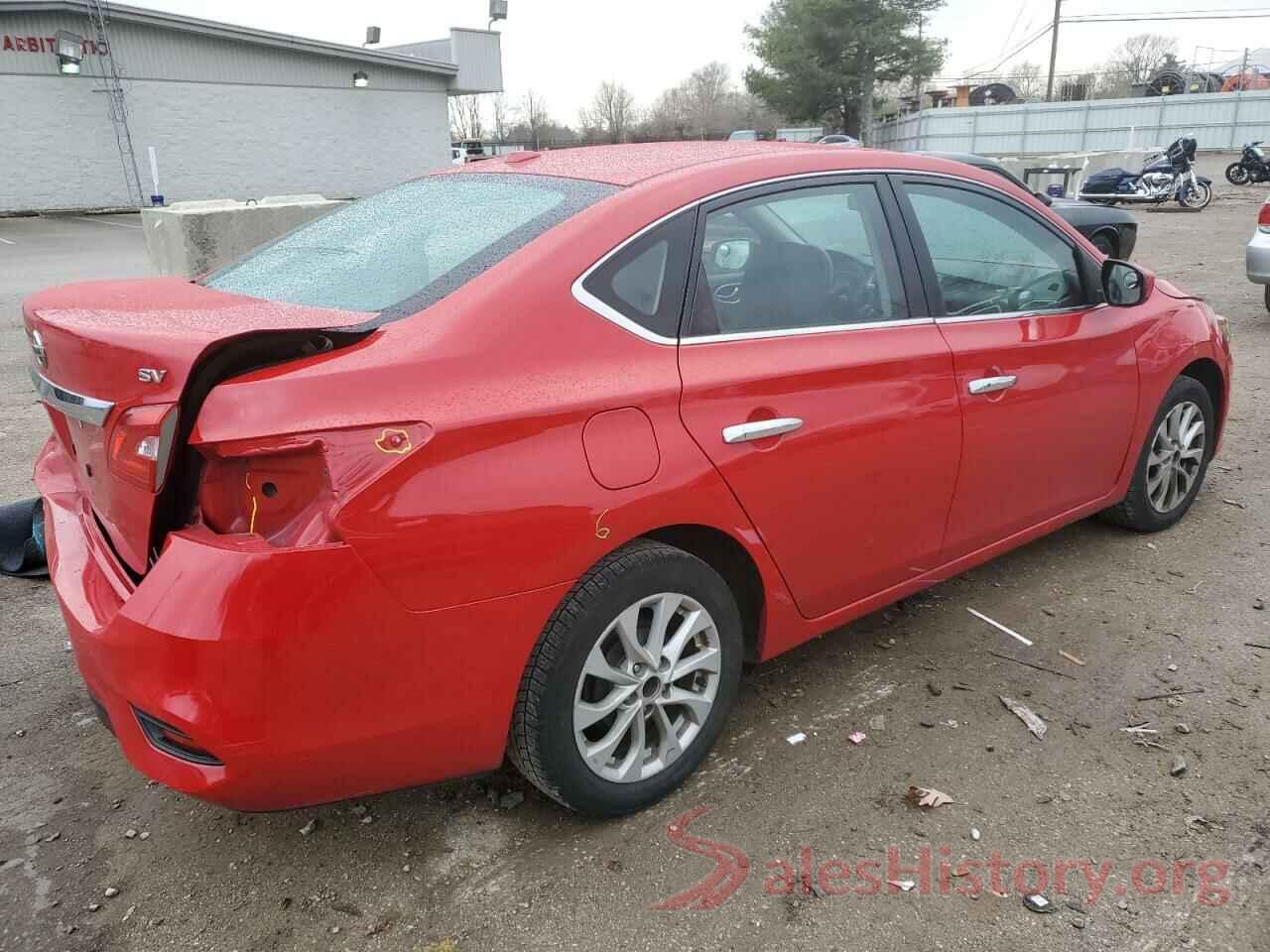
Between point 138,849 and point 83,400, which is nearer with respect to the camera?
point 83,400

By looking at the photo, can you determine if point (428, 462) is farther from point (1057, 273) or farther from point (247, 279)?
point (1057, 273)

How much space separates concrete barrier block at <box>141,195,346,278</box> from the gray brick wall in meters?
17.4

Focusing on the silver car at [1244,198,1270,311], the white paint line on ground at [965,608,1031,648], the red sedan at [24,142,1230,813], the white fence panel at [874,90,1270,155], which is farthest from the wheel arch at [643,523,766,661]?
the white fence panel at [874,90,1270,155]

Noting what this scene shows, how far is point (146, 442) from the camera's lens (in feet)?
6.62

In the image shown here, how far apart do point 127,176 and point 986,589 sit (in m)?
29.8

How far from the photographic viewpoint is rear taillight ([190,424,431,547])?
6.34 ft

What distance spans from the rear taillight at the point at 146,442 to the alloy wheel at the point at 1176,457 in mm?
3755

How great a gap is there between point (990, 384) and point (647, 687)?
1549 millimetres

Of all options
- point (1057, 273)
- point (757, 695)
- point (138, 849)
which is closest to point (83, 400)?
point (138, 849)

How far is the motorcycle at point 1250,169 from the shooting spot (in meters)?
23.5

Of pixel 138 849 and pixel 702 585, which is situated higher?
pixel 702 585

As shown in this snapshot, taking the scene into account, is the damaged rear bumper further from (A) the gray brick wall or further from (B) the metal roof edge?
(B) the metal roof edge

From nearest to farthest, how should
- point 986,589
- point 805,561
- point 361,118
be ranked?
point 805,561
point 986,589
point 361,118

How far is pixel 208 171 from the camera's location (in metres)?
29.1
